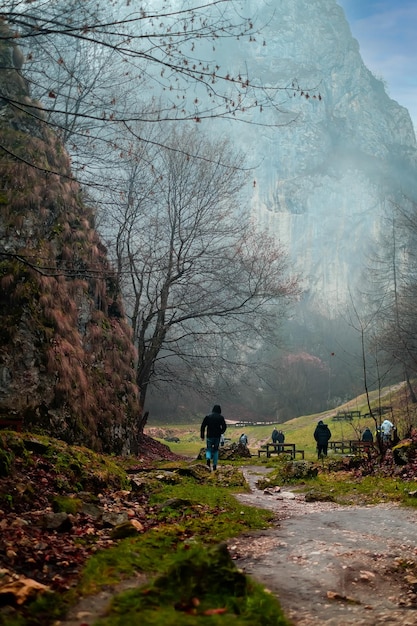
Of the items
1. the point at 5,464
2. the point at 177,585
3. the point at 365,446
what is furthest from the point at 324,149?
the point at 177,585

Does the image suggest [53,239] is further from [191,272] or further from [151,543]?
[151,543]

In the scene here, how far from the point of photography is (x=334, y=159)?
10288 centimetres

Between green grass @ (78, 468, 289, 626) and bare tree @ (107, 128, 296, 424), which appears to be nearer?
green grass @ (78, 468, 289, 626)

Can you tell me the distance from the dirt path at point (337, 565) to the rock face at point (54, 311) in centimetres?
646

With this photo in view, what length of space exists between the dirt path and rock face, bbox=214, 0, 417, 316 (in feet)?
244

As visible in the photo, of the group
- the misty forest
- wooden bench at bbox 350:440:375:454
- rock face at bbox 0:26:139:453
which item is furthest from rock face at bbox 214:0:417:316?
rock face at bbox 0:26:139:453

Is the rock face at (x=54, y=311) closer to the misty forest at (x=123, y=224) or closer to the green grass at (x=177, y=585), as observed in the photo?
the misty forest at (x=123, y=224)

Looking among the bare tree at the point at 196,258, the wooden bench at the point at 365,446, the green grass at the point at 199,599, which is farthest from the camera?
the bare tree at the point at 196,258

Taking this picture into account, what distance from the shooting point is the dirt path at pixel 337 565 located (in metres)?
3.35

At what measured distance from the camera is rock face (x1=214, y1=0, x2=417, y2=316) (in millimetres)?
87688

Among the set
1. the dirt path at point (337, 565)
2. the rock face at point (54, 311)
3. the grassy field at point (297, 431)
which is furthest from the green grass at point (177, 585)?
the grassy field at point (297, 431)

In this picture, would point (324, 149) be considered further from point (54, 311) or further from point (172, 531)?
point (172, 531)

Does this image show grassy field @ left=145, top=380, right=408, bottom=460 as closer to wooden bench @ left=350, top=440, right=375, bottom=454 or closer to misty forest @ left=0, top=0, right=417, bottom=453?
misty forest @ left=0, top=0, right=417, bottom=453

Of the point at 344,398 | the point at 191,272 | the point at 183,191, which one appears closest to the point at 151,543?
the point at 191,272
